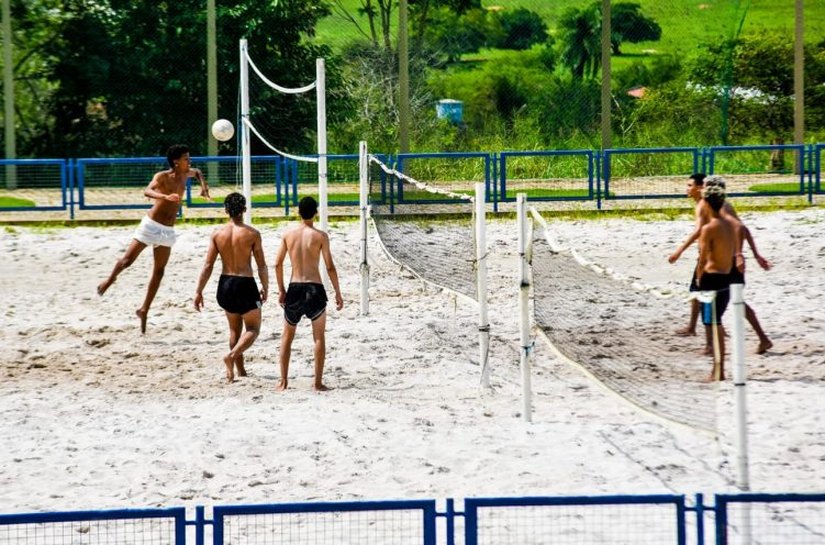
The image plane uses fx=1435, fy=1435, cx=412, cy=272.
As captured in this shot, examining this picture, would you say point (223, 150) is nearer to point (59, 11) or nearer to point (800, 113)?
point (59, 11)

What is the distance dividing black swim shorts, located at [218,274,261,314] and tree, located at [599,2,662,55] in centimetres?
2194

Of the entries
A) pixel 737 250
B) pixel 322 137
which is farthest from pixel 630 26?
pixel 737 250

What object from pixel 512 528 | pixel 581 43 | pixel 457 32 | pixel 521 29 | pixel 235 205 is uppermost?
pixel 521 29

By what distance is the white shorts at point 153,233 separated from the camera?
41.3 ft

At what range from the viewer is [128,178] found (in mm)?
20562

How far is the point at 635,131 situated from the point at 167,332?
16.6 meters

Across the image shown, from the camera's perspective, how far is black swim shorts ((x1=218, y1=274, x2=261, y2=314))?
1033cm

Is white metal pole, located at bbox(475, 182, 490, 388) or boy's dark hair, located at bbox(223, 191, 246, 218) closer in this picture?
white metal pole, located at bbox(475, 182, 490, 388)

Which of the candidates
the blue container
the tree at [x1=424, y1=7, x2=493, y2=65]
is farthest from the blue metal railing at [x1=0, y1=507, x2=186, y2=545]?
the tree at [x1=424, y1=7, x2=493, y2=65]

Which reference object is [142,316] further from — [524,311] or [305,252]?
[524,311]

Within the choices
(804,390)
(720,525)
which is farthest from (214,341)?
(720,525)

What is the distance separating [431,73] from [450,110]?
4.68 feet

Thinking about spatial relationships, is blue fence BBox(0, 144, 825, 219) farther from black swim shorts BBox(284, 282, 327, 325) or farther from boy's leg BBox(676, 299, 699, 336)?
black swim shorts BBox(284, 282, 327, 325)

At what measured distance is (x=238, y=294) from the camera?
10.3m
